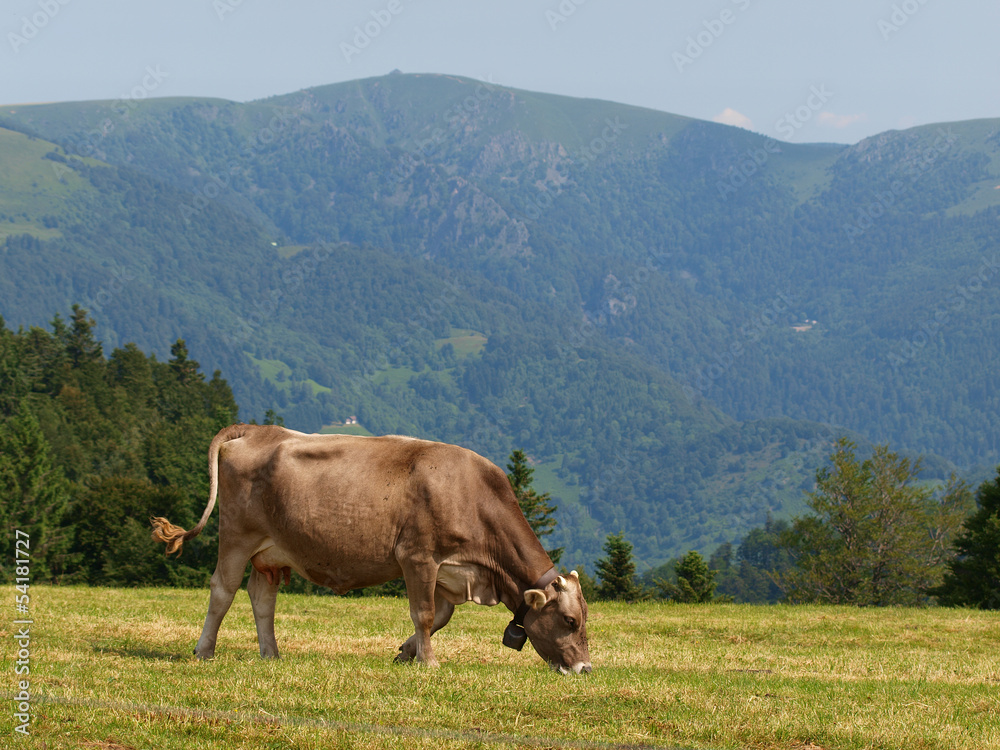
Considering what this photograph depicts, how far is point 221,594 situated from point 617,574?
41.4m

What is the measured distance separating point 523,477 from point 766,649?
4237cm

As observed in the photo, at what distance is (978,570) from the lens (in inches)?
1423

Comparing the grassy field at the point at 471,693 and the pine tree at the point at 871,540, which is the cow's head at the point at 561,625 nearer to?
the grassy field at the point at 471,693

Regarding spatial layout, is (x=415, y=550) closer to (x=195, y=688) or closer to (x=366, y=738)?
(x=195, y=688)

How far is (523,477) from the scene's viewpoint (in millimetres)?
61062

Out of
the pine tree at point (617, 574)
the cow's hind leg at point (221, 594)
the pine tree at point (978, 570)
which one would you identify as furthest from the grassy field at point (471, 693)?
the pine tree at point (617, 574)

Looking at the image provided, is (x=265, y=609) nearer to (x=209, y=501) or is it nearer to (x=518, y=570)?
(x=209, y=501)

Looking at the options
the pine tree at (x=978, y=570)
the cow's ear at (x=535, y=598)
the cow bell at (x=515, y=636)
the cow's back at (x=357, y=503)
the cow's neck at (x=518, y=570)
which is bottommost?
the pine tree at (x=978, y=570)

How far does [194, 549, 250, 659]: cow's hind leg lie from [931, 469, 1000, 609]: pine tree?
28071mm

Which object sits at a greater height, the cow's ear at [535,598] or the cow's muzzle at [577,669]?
the cow's ear at [535,598]

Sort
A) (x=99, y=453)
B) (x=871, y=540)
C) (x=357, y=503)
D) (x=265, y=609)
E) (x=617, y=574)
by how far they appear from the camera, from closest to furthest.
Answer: (x=357, y=503) → (x=265, y=609) → (x=617, y=574) → (x=871, y=540) → (x=99, y=453)

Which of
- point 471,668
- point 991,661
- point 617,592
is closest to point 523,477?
point 617,592

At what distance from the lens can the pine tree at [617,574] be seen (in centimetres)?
5228

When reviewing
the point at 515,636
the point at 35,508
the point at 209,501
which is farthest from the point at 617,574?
the point at 209,501
